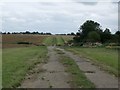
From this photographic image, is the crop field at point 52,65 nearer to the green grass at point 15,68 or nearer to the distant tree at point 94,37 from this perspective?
the green grass at point 15,68

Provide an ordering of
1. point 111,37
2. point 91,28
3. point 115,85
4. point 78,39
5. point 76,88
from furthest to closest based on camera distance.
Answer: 1. point 91,28
2. point 78,39
3. point 111,37
4. point 115,85
5. point 76,88

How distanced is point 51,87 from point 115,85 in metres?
2.41

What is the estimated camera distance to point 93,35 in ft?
369

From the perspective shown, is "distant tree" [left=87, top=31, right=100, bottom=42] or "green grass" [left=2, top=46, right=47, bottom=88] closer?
"green grass" [left=2, top=46, right=47, bottom=88]

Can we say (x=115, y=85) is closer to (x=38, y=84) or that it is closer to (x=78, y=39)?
(x=38, y=84)

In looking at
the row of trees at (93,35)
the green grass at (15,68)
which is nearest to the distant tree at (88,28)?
the row of trees at (93,35)

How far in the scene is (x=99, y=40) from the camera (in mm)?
115938

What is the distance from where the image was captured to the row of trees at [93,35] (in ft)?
362

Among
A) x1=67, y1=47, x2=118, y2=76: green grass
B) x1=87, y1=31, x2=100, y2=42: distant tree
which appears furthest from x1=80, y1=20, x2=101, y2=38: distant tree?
x1=67, y1=47, x2=118, y2=76: green grass

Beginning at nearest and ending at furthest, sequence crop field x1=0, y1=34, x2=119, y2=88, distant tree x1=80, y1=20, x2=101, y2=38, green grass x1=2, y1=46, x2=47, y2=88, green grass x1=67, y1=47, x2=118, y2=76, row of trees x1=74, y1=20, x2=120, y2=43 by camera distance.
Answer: green grass x1=2, y1=46, x2=47, y2=88, crop field x1=0, y1=34, x2=119, y2=88, green grass x1=67, y1=47, x2=118, y2=76, row of trees x1=74, y1=20, x2=120, y2=43, distant tree x1=80, y1=20, x2=101, y2=38

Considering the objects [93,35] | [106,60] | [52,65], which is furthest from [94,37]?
[52,65]

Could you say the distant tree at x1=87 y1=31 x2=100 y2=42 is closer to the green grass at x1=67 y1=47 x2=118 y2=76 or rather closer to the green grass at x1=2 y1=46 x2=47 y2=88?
the green grass at x1=67 y1=47 x2=118 y2=76

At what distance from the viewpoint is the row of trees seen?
110m

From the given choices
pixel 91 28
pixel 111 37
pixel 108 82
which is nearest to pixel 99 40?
pixel 111 37
